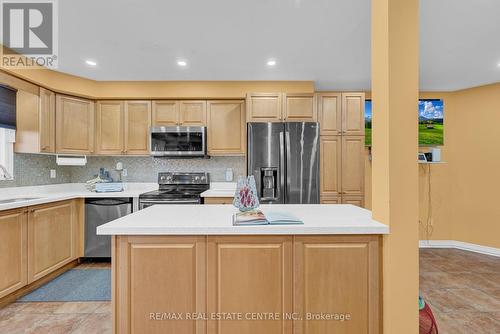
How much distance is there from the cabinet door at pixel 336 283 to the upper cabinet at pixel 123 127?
10.1 ft

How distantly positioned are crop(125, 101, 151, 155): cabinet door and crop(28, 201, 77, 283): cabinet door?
1.12m

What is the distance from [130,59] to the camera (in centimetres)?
299

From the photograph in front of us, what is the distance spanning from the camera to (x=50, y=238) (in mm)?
2846

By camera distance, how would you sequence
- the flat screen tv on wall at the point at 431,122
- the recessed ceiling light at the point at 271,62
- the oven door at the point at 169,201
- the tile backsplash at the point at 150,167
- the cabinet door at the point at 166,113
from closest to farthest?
the recessed ceiling light at the point at 271,62
the oven door at the point at 169,201
the cabinet door at the point at 166,113
the tile backsplash at the point at 150,167
the flat screen tv on wall at the point at 431,122

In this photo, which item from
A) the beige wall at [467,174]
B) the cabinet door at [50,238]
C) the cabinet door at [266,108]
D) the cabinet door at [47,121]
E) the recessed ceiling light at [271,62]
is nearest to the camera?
the cabinet door at [50,238]

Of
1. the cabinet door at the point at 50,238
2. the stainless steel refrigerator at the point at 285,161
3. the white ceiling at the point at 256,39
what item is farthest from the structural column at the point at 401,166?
the cabinet door at the point at 50,238

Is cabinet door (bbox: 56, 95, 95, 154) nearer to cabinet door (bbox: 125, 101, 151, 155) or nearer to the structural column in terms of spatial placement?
cabinet door (bbox: 125, 101, 151, 155)

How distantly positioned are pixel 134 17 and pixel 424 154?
14.5ft

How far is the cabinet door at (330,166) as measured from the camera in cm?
358

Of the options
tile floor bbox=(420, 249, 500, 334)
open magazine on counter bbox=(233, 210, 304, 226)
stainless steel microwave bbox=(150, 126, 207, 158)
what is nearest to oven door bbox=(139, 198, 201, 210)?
stainless steel microwave bbox=(150, 126, 207, 158)

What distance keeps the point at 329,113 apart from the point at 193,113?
6.72ft

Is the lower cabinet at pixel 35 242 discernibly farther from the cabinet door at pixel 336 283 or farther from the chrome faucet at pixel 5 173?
the cabinet door at pixel 336 283

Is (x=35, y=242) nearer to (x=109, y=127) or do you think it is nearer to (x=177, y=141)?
(x=109, y=127)

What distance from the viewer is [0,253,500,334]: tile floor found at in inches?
79.3
